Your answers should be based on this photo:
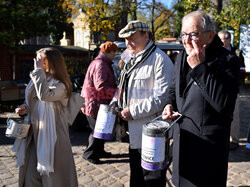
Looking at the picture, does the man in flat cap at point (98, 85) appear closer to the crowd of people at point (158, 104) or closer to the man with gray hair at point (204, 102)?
the crowd of people at point (158, 104)

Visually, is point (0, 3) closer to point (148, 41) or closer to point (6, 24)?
point (6, 24)

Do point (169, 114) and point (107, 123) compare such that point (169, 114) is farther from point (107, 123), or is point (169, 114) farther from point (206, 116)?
point (107, 123)

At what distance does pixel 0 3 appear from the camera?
8.93 meters

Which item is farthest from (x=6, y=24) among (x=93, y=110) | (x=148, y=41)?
(x=148, y=41)

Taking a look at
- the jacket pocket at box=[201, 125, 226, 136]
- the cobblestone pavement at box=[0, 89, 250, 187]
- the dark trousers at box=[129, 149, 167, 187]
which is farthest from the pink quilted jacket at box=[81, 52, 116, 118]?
the jacket pocket at box=[201, 125, 226, 136]

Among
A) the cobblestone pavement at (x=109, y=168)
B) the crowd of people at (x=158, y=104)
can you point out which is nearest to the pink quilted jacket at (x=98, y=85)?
the cobblestone pavement at (x=109, y=168)

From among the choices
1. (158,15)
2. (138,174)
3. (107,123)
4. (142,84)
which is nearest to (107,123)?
(107,123)

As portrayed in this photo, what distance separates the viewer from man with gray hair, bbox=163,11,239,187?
168 cm

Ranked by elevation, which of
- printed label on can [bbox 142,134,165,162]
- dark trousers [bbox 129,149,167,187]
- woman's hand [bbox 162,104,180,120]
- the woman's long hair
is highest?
the woman's long hair

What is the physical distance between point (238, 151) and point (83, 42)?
1411 inches

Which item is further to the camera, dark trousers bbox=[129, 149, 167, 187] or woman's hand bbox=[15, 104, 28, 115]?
woman's hand bbox=[15, 104, 28, 115]

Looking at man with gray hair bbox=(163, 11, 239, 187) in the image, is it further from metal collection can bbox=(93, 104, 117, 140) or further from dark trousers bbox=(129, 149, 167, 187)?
metal collection can bbox=(93, 104, 117, 140)

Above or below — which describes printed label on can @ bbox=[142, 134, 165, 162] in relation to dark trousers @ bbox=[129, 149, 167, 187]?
above

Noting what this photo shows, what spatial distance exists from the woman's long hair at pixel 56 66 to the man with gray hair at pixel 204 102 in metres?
1.29
